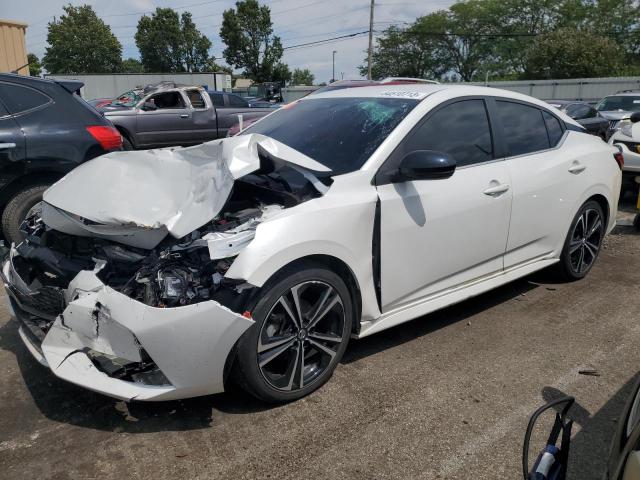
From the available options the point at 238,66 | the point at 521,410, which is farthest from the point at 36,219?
the point at 238,66

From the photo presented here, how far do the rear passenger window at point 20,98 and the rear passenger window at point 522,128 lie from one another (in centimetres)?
414

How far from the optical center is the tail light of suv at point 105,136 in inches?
209

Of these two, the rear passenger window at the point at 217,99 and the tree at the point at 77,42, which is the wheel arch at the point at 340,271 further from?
the tree at the point at 77,42

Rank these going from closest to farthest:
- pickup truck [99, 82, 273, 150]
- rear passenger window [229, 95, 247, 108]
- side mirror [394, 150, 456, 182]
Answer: side mirror [394, 150, 456, 182] < pickup truck [99, 82, 273, 150] < rear passenger window [229, 95, 247, 108]

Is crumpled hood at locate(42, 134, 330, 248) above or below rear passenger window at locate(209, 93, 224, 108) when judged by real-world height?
below

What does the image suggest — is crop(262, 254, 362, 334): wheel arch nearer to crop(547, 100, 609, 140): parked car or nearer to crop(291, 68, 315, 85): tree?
crop(547, 100, 609, 140): parked car

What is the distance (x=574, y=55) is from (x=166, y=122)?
140 feet

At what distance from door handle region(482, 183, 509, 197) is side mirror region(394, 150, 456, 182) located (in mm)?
625

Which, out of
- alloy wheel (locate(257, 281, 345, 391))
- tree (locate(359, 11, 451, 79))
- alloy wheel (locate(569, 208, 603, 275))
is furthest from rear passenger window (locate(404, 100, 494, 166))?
tree (locate(359, 11, 451, 79))

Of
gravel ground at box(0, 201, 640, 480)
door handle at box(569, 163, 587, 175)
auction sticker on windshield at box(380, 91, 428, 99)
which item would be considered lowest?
gravel ground at box(0, 201, 640, 480)

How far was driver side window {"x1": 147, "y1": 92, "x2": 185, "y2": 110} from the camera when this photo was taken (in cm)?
1245

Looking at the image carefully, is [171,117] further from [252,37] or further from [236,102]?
[252,37]

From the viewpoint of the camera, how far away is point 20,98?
5.09 meters

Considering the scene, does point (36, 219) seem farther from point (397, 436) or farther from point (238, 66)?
point (238, 66)
